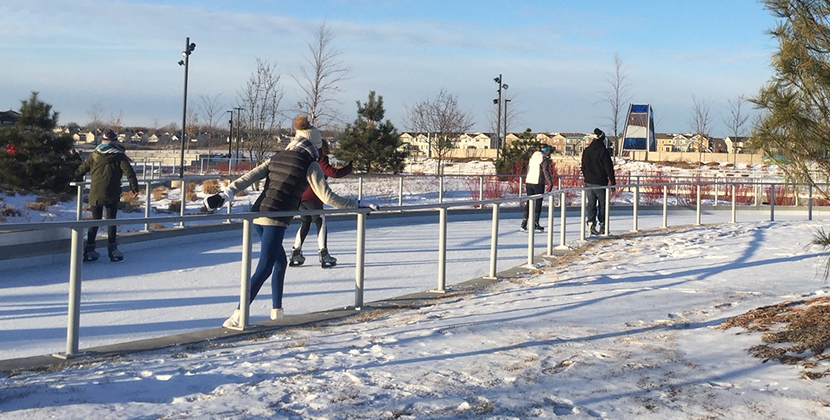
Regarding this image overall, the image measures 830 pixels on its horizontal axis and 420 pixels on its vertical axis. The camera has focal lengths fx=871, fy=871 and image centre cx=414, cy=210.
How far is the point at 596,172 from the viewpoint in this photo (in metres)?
14.0

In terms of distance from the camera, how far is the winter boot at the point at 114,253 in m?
10.7

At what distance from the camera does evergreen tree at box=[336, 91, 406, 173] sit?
32.8m

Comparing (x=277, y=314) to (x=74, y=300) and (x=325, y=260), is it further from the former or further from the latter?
(x=325, y=260)

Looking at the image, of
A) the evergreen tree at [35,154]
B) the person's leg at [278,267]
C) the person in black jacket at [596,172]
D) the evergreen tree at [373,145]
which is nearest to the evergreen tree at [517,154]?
the evergreen tree at [373,145]

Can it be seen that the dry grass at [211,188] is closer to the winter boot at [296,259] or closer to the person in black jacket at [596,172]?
the person in black jacket at [596,172]

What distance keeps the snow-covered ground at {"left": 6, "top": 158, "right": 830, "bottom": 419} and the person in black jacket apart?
361cm

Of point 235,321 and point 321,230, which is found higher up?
point 321,230

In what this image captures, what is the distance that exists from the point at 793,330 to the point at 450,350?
89.0 inches

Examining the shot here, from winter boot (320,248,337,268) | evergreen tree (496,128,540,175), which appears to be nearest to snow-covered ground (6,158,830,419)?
winter boot (320,248,337,268)

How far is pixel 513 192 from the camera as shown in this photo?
84.6 ft

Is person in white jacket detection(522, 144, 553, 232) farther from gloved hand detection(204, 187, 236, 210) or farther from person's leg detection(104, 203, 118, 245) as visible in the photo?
gloved hand detection(204, 187, 236, 210)

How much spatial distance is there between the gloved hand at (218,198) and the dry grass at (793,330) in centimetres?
385

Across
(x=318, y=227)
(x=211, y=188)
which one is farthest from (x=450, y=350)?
(x=211, y=188)

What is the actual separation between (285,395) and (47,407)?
3.65 feet
